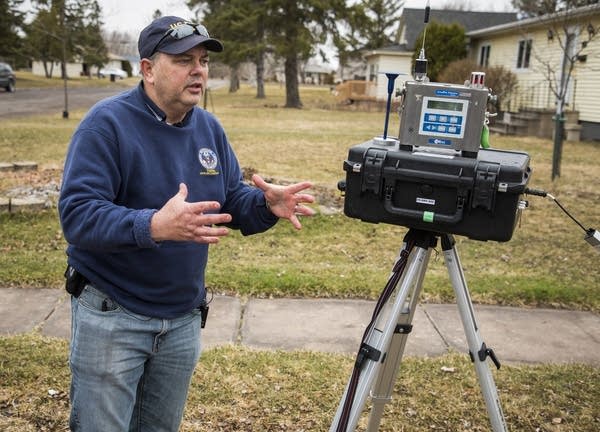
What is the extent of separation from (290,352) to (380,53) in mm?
34426

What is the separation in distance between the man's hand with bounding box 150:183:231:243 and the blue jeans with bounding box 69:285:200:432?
1.45 ft

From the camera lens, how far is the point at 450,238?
2.52 m

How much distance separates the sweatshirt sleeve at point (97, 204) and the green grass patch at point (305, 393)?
164 centimetres

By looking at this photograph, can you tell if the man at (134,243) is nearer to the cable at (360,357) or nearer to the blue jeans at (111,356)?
the blue jeans at (111,356)

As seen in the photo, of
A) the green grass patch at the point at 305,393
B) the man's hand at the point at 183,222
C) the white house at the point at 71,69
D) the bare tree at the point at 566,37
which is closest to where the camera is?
the man's hand at the point at 183,222

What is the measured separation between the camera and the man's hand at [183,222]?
1869 millimetres

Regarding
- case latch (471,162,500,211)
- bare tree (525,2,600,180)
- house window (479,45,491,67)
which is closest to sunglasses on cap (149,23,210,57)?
case latch (471,162,500,211)

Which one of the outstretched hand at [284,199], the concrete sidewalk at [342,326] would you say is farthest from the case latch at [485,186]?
the concrete sidewalk at [342,326]

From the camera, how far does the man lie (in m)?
2.04

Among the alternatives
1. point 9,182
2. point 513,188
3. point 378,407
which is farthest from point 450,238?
point 9,182

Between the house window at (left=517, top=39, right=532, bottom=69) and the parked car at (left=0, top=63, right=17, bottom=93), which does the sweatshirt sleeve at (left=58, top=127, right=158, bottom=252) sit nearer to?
the house window at (left=517, top=39, right=532, bottom=69)

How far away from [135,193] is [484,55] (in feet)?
97.1

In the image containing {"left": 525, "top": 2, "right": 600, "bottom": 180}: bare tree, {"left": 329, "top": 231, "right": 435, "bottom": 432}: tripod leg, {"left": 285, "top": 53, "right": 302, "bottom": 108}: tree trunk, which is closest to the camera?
{"left": 329, "top": 231, "right": 435, "bottom": 432}: tripod leg

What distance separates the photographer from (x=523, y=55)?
25.0m
